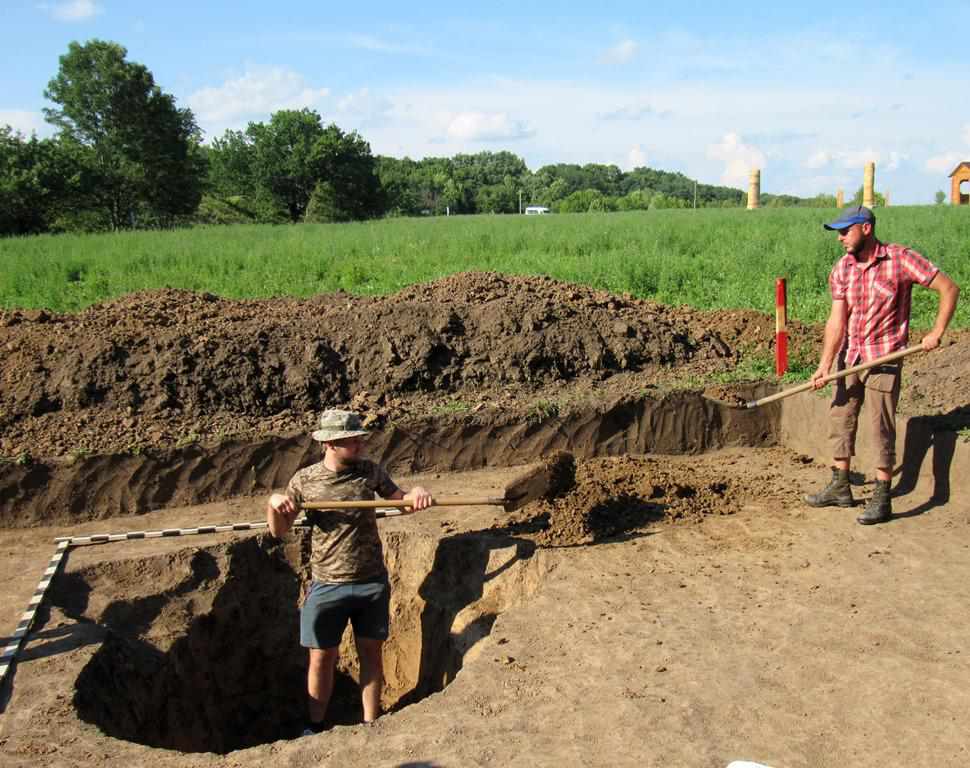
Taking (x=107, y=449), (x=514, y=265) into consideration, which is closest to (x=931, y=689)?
(x=107, y=449)

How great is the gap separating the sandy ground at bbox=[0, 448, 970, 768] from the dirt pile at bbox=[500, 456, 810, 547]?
0.54 ft

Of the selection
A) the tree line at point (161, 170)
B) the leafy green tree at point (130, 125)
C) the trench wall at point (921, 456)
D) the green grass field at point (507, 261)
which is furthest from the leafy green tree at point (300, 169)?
the trench wall at point (921, 456)

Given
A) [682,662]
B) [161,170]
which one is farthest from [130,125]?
[682,662]

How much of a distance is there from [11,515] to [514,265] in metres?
9.79

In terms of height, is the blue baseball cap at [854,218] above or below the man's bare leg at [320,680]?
above

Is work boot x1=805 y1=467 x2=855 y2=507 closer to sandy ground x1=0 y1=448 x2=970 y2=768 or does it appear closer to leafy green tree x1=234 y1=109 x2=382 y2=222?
sandy ground x1=0 y1=448 x2=970 y2=768

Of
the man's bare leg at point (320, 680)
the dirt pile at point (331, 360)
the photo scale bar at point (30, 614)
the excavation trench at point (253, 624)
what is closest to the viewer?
the photo scale bar at point (30, 614)

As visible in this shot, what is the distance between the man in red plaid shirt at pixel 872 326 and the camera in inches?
221

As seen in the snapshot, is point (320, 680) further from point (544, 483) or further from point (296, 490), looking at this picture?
point (544, 483)

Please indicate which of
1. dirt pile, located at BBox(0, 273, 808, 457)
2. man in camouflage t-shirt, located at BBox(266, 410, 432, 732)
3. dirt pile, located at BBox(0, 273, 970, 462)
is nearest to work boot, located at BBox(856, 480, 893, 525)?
dirt pile, located at BBox(0, 273, 970, 462)

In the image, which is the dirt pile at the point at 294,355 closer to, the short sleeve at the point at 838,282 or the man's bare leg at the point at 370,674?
the short sleeve at the point at 838,282

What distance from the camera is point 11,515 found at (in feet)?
21.7

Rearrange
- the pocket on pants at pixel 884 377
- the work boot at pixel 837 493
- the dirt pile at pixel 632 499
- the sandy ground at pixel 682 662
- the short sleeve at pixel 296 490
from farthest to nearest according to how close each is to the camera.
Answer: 1. the work boot at pixel 837 493
2. the dirt pile at pixel 632 499
3. the pocket on pants at pixel 884 377
4. the short sleeve at pixel 296 490
5. the sandy ground at pixel 682 662

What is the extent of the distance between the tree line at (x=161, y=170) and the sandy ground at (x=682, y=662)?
117ft
